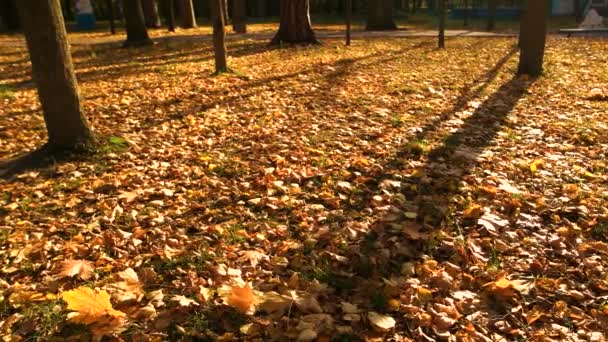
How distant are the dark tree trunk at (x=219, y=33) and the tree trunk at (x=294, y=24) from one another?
231 inches

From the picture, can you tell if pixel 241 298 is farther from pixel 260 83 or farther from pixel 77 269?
pixel 260 83

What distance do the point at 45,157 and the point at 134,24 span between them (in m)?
12.6

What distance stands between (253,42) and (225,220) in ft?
47.4

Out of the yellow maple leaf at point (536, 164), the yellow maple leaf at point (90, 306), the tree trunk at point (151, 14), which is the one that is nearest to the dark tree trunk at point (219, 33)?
the yellow maple leaf at point (536, 164)

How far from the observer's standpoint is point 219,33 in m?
10.5

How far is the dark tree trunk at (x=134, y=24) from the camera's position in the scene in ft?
54.4

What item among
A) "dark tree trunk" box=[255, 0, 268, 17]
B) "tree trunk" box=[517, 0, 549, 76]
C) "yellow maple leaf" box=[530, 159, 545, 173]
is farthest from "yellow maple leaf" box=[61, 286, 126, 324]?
"dark tree trunk" box=[255, 0, 268, 17]

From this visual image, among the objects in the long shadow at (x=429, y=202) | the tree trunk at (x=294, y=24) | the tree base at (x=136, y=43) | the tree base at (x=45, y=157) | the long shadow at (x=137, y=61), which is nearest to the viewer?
the long shadow at (x=429, y=202)

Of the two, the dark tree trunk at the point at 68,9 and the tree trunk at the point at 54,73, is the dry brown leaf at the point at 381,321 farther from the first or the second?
the dark tree trunk at the point at 68,9

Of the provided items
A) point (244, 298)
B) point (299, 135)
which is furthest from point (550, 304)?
point (299, 135)

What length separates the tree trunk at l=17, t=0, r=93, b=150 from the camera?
5184mm

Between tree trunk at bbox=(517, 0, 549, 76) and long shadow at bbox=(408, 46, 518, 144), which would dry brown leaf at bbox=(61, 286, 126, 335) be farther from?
tree trunk at bbox=(517, 0, 549, 76)

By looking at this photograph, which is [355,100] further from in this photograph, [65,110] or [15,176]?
[15,176]

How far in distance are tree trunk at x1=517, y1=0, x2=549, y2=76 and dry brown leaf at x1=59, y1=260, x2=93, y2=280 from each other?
31.9ft
